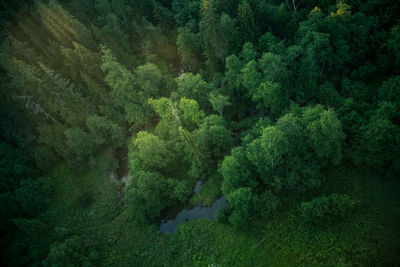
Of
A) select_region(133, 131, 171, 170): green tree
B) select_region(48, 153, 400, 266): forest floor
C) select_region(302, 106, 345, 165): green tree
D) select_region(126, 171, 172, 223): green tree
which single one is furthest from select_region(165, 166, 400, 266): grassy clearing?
select_region(133, 131, 171, 170): green tree

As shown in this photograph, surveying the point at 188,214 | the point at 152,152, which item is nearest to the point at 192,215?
the point at 188,214

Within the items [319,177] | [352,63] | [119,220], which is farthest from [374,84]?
[119,220]

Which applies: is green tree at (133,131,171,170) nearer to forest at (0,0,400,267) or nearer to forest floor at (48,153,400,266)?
forest at (0,0,400,267)

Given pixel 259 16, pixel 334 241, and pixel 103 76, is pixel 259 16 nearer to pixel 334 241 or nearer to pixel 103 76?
pixel 103 76

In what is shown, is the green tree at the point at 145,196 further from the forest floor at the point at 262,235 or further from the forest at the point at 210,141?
the forest floor at the point at 262,235

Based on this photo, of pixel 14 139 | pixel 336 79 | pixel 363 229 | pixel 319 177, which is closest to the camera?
pixel 363 229

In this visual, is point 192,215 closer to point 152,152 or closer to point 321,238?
point 152,152
